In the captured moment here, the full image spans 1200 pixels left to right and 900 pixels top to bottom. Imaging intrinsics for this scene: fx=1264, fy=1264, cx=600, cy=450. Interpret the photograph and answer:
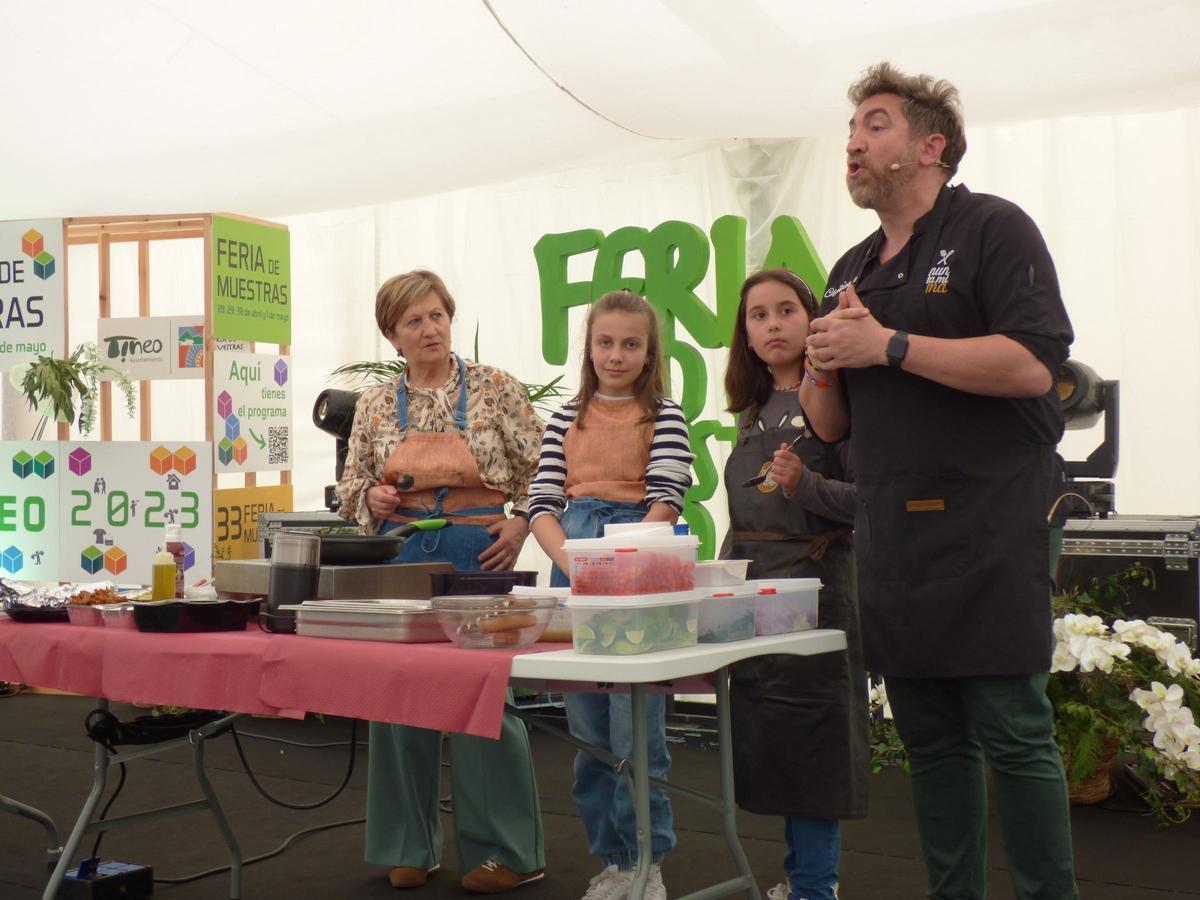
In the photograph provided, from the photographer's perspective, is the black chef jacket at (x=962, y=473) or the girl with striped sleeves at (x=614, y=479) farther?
the girl with striped sleeves at (x=614, y=479)

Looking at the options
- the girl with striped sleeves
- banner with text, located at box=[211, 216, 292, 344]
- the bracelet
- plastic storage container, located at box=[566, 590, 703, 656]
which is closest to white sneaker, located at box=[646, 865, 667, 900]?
the girl with striped sleeves

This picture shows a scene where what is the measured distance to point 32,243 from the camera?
5500 mm

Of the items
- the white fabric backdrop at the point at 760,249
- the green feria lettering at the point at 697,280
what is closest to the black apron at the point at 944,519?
the green feria lettering at the point at 697,280

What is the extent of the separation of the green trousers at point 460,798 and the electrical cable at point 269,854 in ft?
1.57

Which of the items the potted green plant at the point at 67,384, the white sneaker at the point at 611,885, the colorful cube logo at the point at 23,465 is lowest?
the white sneaker at the point at 611,885

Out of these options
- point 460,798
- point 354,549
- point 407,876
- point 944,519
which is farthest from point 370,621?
point 407,876

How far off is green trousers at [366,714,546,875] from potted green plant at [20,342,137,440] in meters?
2.91

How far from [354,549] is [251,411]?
3.38 metres

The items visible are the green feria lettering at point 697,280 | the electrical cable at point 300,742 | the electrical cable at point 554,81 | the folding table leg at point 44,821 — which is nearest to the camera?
the folding table leg at point 44,821

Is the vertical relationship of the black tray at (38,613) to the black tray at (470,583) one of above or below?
below

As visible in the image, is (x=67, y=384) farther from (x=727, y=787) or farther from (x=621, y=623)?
(x=621, y=623)

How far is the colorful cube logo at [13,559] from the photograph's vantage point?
5.47 meters

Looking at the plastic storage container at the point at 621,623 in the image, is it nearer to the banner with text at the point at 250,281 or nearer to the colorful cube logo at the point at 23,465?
the banner with text at the point at 250,281

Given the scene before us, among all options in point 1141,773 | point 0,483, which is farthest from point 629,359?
point 0,483
